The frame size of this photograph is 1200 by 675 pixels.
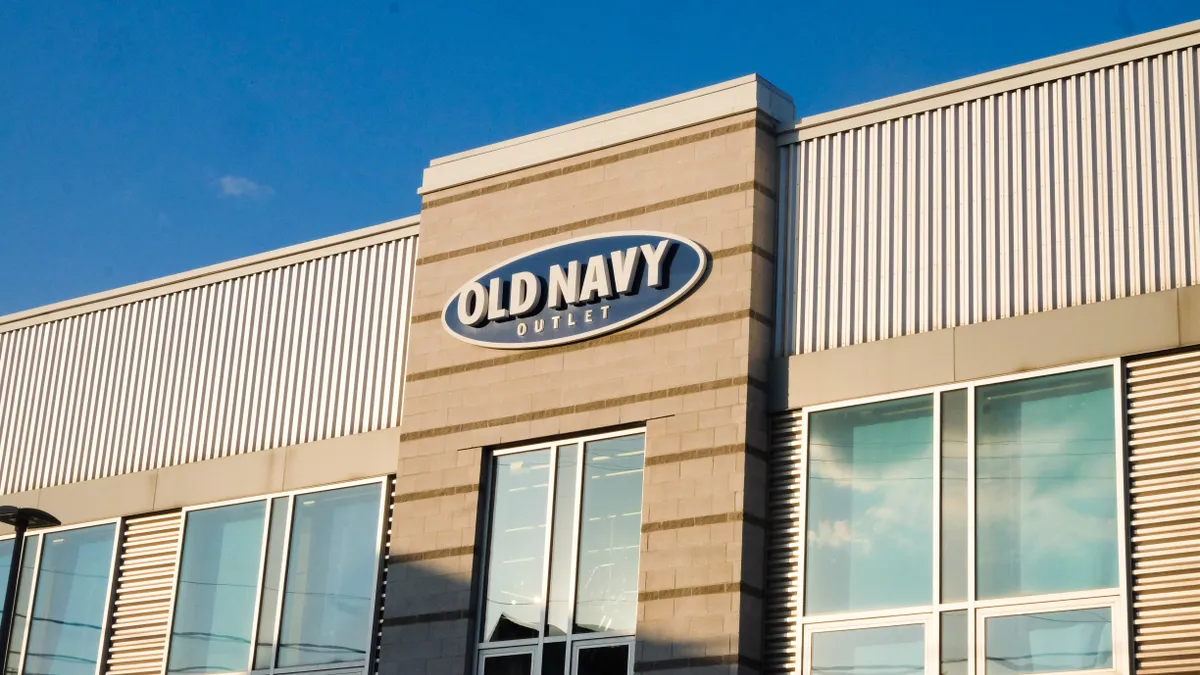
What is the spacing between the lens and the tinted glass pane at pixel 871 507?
1947 centimetres

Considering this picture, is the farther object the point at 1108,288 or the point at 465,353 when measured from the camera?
the point at 465,353

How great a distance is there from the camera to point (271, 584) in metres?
24.1

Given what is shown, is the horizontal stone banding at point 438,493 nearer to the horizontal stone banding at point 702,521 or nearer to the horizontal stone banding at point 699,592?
the horizontal stone banding at point 702,521

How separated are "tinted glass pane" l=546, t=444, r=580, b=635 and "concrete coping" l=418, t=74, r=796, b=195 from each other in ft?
13.0

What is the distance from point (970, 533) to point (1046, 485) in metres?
0.91

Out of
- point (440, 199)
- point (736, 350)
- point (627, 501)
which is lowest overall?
point (627, 501)

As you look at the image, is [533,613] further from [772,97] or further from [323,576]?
[772,97]

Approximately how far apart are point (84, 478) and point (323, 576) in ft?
17.2

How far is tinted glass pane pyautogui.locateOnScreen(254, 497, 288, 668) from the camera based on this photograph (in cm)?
2386

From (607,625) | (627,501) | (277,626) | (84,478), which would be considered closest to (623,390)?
(627,501)

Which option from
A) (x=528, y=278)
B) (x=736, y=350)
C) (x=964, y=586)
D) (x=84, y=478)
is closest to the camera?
(x=964, y=586)

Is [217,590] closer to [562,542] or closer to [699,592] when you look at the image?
[562,542]

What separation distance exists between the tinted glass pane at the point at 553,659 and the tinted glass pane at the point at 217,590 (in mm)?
4786

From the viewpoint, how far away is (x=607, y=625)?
2097 cm
